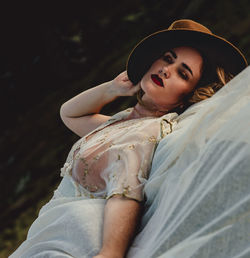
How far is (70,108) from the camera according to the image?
5.01 feet

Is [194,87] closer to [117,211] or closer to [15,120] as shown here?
[117,211]

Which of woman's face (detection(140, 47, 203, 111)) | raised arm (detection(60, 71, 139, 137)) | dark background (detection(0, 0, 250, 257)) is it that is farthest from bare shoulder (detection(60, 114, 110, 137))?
dark background (detection(0, 0, 250, 257))

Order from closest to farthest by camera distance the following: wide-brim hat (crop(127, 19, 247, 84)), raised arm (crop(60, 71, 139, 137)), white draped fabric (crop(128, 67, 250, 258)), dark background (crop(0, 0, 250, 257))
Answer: white draped fabric (crop(128, 67, 250, 258))
wide-brim hat (crop(127, 19, 247, 84))
raised arm (crop(60, 71, 139, 137))
dark background (crop(0, 0, 250, 257))

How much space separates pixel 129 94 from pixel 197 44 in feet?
0.90

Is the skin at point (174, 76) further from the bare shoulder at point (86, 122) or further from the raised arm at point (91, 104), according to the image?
the bare shoulder at point (86, 122)

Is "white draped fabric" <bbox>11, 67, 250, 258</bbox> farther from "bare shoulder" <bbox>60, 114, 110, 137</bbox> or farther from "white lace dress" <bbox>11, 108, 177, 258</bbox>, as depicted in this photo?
"bare shoulder" <bbox>60, 114, 110, 137</bbox>

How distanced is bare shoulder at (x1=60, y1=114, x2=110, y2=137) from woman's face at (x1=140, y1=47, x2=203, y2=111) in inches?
9.8

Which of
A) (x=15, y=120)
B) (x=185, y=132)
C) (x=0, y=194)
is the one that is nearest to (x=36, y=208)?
(x=0, y=194)

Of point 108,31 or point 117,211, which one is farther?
point 108,31

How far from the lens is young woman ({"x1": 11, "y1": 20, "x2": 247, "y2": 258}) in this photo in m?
1.02

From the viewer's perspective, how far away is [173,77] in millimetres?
1292

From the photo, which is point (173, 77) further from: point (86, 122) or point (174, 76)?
point (86, 122)

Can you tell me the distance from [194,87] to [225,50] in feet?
0.47

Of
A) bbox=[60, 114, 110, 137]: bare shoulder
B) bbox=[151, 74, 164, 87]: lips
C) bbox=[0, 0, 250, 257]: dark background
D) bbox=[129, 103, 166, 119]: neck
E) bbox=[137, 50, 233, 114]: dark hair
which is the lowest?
bbox=[0, 0, 250, 257]: dark background
